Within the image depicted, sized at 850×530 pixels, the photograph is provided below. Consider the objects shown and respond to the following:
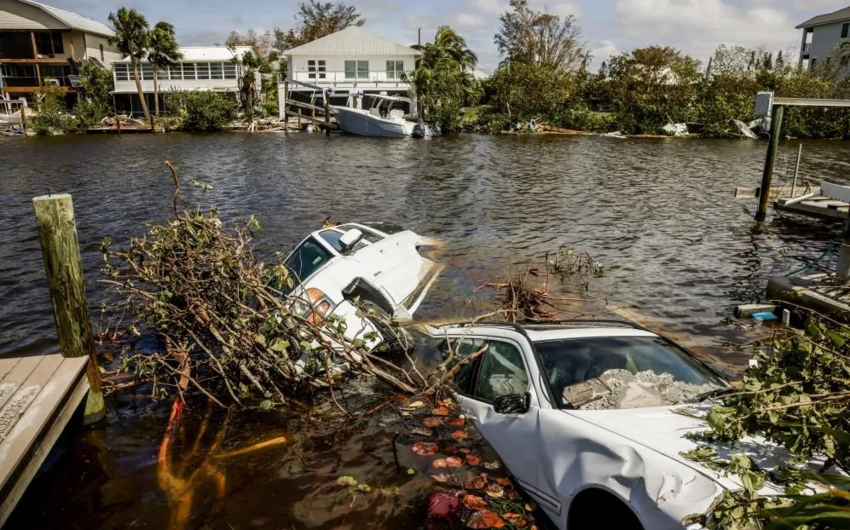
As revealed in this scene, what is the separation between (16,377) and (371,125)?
45.7 metres

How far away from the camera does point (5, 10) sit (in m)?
60.7

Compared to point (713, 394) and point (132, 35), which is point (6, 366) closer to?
point (713, 394)

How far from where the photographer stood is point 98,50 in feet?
218

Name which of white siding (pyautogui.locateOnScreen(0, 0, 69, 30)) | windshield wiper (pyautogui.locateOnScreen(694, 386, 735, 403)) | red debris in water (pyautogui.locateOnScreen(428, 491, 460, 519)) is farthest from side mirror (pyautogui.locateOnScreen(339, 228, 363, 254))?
white siding (pyautogui.locateOnScreen(0, 0, 69, 30))

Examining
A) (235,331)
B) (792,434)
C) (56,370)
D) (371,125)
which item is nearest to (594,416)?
(792,434)

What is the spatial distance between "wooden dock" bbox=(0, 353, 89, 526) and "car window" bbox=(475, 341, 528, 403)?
4371mm

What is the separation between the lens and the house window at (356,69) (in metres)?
58.4

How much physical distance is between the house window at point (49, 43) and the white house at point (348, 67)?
24.1m

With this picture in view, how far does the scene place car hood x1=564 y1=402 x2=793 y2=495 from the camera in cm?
378

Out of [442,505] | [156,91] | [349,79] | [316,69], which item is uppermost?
[316,69]

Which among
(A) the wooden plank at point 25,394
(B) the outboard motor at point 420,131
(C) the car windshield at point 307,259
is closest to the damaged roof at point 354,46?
(B) the outboard motor at point 420,131

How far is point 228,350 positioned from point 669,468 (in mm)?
6002

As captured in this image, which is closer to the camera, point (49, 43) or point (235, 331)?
point (235, 331)

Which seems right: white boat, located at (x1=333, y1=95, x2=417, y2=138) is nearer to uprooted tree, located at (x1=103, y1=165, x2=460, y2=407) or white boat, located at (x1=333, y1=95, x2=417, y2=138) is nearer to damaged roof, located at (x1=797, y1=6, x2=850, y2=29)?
uprooted tree, located at (x1=103, y1=165, x2=460, y2=407)
